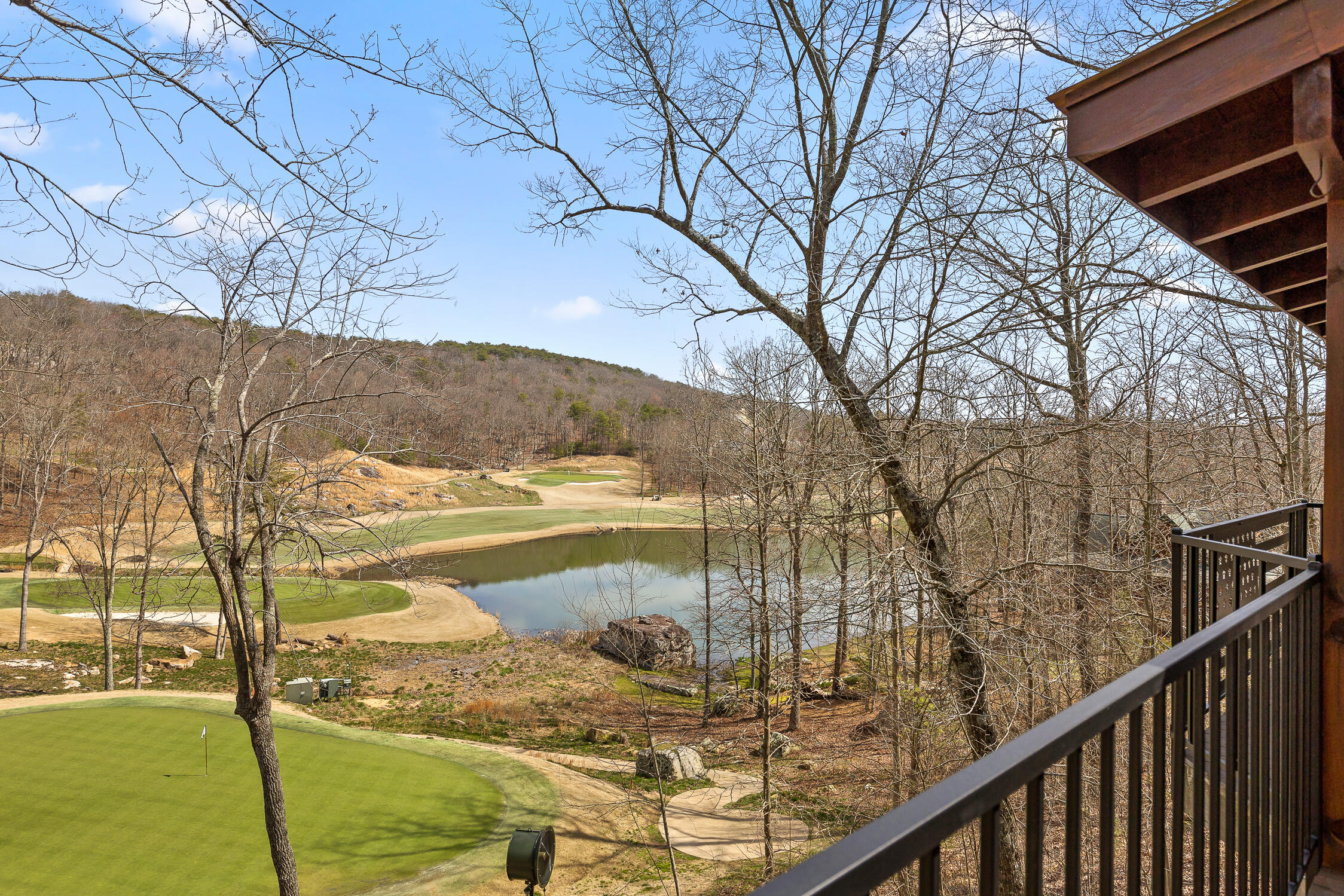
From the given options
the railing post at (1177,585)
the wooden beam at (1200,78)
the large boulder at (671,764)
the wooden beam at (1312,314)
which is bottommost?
the large boulder at (671,764)

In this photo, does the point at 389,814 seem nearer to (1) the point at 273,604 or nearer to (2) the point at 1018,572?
(1) the point at 273,604

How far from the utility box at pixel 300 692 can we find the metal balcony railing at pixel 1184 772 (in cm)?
1735

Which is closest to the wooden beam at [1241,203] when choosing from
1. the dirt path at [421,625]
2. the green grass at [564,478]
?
the dirt path at [421,625]

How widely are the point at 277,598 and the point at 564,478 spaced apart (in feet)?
166

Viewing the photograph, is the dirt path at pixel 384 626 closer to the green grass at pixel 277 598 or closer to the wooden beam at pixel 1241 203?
the green grass at pixel 277 598

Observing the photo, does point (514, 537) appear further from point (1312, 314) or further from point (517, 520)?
point (1312, 314)

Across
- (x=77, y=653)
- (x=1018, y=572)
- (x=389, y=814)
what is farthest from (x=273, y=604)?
(x=77, y=653)

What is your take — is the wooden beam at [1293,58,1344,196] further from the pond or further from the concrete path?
the pond

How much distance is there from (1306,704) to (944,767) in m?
7.95

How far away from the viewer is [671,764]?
46.7ft

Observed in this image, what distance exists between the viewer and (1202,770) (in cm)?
197

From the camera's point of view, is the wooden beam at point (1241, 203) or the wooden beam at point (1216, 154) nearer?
the wooden beam at point (1216, 154)

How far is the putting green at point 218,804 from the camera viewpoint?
A: 29.6ft

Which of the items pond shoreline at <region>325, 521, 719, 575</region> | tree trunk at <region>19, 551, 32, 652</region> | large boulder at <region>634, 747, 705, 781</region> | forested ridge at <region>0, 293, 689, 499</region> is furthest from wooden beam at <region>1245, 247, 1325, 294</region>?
pond shoreline at <region>325, 521, 719, 575</region>
